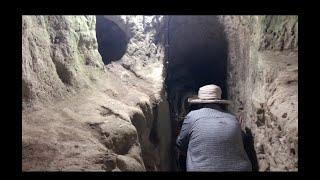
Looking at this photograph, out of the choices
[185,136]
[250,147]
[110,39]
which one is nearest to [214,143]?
[185,136]

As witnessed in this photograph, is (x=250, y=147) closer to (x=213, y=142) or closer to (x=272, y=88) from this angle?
(x=213, y=142)

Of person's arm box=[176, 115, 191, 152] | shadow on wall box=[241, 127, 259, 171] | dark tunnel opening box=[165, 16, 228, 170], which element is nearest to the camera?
shadow on wall box=[241, 127, 259, 171]

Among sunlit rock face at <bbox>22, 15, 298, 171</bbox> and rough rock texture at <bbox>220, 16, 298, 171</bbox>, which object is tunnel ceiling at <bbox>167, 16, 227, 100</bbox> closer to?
sunlit rock face at <bbox>22, 15, 298, 171</bbox>

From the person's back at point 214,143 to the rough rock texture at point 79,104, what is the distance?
0.53 metres

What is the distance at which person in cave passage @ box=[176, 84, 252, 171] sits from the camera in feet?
11.0

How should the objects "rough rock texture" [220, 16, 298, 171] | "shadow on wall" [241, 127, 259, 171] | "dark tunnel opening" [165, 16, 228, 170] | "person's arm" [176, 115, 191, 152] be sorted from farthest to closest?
"dark tunnel opening" [165, 16, 228, 170] → "person's arm" [176, 115, 191, 152] → "shadow on wall" [241, 127, 259, 171] → "rough rock texture" [220, 16, 298, 171]

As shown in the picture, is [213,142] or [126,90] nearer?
[213,142]

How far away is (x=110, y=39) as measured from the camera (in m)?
5.40

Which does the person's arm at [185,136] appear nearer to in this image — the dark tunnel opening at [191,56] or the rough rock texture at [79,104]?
the rough rock texture at [79,104]

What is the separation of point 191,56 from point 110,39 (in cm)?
182

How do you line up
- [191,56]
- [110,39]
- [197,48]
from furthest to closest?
[191,56], [197,48], [110,39]

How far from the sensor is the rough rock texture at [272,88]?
2.93 m

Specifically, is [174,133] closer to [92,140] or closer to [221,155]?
[221,155]

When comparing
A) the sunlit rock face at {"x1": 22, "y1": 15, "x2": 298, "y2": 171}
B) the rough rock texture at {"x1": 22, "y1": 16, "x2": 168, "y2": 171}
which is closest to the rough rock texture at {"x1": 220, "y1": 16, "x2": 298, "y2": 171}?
the sunlit rock face at {"x1": 22, "y1": 15, "x2": 298, "y2": 171}
